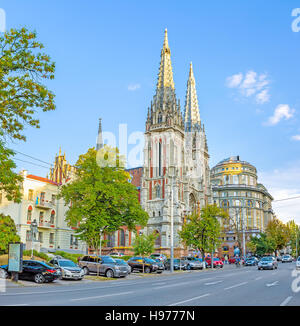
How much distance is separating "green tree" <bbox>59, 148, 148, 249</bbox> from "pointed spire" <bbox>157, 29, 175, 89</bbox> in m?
53.4

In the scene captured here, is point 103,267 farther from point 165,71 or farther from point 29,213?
point 165,71

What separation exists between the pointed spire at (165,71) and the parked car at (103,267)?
2596 inches

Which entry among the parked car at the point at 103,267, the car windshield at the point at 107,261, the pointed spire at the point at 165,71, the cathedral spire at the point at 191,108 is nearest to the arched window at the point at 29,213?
the parked car at the point at 103,267

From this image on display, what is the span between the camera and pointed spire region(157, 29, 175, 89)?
3625 inches

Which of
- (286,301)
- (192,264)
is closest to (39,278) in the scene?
(286,301)

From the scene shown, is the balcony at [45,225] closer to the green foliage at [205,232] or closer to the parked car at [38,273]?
the green foliage at [205,232]

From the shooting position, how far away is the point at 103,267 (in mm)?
30938

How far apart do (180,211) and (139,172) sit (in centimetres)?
1966

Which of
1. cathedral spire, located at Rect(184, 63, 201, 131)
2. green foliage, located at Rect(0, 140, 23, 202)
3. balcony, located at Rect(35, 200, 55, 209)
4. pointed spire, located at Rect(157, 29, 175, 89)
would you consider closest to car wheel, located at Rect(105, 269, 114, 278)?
green foliage, located at Rect(0, 140, 23, 202)

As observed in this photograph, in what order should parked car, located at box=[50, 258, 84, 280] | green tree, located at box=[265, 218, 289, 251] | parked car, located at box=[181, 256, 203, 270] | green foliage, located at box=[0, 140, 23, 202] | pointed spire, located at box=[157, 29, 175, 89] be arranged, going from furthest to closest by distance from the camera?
1. green tree, located at box=[265, 218, 289, 251]
2. pointed spire, located at box=[157, 29, 175, 89]
3. parked car, located at box=[181, 256, 203, 270]
4. parked car, located at box=[50, 258, 84, 280]
5. green foliage, located at box=[0, 140, 23, 202]

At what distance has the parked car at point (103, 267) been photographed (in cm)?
3044

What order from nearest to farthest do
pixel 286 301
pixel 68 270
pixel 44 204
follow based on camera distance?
pixel 286 301 → pixel 68 270 → pixel 44 204

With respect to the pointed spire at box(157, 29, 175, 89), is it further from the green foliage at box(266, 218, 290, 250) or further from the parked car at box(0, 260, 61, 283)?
the parked car at box(0, 260, 61, 283)

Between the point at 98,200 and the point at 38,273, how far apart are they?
16119mm
